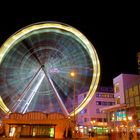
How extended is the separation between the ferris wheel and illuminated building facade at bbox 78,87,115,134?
1501 inches

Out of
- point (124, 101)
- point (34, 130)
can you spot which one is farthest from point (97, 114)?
point (34, 130)

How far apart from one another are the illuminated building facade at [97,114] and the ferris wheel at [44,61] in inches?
1501

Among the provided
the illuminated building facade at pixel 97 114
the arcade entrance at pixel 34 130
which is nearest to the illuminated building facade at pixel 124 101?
the arcade entrance at pixel 34 130

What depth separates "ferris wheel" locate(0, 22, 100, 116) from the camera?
29966 mm

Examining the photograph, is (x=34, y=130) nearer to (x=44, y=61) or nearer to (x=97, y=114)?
(x=44, y=61)

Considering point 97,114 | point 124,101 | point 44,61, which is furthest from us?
point 97,114

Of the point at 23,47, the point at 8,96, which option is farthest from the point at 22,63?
the point at 8,96

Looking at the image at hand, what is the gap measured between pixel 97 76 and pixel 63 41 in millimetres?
5782

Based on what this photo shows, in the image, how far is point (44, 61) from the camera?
98.7 feet

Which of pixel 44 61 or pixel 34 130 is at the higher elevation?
pixel 44 61

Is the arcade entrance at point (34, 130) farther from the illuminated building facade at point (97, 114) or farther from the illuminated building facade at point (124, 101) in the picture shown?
the illuminated building facade at point (97, 114)

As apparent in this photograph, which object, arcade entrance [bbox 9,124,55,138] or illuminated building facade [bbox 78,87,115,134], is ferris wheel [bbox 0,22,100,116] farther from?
illuminated building facade [bbox 78,87,115,134]

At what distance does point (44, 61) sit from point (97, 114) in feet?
144

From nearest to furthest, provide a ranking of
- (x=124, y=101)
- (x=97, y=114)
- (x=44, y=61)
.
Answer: (x=44, y=61) < (x=124, y=101) < (x=97, y=114)
